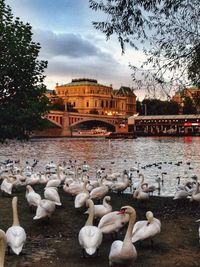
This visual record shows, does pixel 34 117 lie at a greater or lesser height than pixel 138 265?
greater

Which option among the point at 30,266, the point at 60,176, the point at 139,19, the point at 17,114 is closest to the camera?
the point at 30,266

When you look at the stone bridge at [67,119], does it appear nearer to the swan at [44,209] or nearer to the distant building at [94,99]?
the distant building at [94,99]

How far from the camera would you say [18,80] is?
1529 cm

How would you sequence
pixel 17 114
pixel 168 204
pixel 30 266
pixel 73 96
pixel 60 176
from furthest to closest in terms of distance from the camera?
pixel 73 96
pixel 60 176
pixel 17 114
pixel 168 204
pixel 30 266

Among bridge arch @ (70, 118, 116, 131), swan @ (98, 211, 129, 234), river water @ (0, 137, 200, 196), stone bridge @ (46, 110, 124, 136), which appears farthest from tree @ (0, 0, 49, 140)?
bridge arch @ (70, 118, 116, 131)

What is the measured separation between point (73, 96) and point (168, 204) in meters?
154

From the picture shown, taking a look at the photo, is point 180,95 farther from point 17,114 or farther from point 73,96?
point 73,96

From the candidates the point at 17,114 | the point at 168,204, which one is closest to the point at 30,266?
the point at 168,204

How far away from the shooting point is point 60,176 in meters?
16.6

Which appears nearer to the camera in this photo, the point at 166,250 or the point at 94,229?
the point at 94,229

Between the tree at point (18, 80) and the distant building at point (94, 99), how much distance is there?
136794 mm

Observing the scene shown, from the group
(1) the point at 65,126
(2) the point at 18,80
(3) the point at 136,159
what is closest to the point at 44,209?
(2) the point at 18,80

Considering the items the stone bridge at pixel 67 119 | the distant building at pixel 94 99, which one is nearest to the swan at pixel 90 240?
the stone bridge at pixel 67 119

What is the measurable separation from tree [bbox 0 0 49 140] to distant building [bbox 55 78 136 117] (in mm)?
136794
